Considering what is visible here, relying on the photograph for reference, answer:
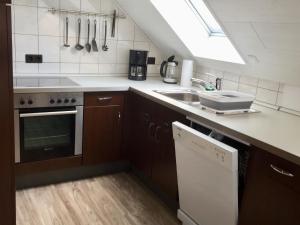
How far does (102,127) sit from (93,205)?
2.16 ft

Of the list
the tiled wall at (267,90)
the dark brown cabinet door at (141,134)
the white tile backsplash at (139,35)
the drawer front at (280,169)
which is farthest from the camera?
the white tile backsplash at (139,35)

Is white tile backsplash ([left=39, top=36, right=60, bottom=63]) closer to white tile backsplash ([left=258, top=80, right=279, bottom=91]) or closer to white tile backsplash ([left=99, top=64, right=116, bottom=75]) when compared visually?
white tile backsplash ([left=99, top=64, right=116, bottom=75])

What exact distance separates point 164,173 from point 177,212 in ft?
0.98

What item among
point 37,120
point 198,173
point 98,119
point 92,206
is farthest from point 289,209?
point 37,120

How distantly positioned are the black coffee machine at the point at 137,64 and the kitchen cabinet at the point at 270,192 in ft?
5.67

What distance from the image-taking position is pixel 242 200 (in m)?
1.76

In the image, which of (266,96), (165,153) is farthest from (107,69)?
(266,96)

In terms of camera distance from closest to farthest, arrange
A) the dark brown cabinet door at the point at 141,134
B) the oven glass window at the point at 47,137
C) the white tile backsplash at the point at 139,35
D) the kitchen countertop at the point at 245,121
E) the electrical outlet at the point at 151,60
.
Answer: the kitchen countertop at the point at 245,121
the oven glass window at the point at 47,137
the dark brown cabinet door at the point at 141,134
the white tile backsplash at the point at 139,35
the electrical outlet at the point at 151,60

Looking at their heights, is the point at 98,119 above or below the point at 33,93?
below

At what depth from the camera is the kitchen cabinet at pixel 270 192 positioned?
1.47 metres

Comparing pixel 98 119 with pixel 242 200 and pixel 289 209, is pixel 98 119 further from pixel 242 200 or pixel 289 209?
pixel 289 209

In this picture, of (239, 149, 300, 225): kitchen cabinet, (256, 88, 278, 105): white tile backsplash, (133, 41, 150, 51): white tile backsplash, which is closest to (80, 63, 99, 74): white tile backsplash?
(133, 41, 150, 51): white tile backsplash

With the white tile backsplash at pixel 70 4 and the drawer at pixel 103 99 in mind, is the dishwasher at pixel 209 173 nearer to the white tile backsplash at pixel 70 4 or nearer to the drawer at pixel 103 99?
the drawer at pixel 103 99

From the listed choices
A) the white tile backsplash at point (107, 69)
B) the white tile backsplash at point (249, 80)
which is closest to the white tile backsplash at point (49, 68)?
the white tile backsplash at point (107, 69)
